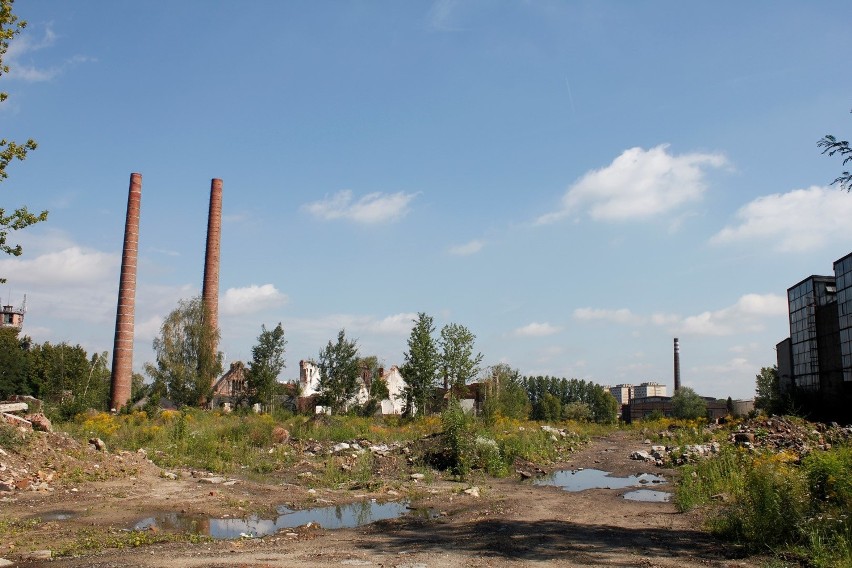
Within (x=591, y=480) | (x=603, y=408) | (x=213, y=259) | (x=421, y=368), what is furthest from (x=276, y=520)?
(x=603, y=408)

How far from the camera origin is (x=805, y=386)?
34938mm

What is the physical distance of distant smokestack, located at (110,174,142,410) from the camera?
40.0 meters

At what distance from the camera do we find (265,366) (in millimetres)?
38969

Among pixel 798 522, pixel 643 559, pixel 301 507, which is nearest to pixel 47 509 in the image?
pixel 301 507

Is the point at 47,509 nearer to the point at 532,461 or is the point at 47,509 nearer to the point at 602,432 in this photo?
the point at 532,461

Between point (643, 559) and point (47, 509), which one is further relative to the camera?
point (47, 509)

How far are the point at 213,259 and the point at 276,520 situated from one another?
37479mm

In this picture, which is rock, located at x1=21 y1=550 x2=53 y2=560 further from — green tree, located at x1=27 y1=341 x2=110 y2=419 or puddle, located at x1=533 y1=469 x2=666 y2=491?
green tree, located at x1=27 y1=341 x2=110 y2=419

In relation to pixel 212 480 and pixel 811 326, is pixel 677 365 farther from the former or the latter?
pixel 212 480

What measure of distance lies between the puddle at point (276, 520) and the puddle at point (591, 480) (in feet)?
17.0

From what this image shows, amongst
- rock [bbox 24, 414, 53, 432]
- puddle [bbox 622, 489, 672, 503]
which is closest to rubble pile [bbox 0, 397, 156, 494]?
rock [bbox 24, 414, 53, 432]

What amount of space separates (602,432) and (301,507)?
26.7m

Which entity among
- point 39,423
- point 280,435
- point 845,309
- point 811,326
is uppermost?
point 845,309

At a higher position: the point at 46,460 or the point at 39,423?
the point at 39,423
